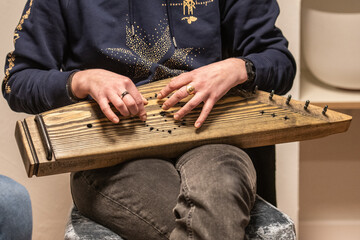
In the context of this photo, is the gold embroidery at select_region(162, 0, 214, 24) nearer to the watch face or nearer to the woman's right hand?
the watch face

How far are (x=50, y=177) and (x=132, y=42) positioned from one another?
839 mm

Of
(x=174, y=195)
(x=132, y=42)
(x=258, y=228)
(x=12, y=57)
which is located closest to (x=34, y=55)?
(x=12, y=57)

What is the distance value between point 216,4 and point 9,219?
79cm

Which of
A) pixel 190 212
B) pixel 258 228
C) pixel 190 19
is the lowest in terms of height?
pixel 258 228

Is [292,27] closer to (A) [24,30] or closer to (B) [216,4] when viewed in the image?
(B) [216,4]

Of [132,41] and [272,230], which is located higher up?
[132,41]

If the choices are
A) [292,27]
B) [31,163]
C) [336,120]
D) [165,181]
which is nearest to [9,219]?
[31,163]

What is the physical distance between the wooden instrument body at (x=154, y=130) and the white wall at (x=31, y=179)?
0.77 metres

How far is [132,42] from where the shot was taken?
1.26 metres

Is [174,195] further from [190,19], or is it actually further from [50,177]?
[50,177]

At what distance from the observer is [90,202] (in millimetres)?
1038

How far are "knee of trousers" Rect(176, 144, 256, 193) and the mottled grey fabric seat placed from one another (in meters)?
0.07

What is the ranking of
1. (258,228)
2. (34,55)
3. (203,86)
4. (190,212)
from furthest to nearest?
(34,55) → (203,86) → (258,228) → (190,212)

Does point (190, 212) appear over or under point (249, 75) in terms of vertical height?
under
